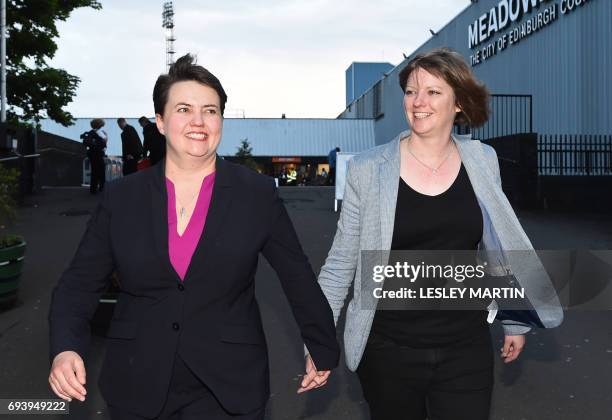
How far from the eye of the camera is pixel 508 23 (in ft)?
87.8

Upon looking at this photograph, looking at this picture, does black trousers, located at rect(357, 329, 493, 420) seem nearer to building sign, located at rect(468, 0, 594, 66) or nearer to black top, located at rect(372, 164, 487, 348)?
black top, located at rect(372, 164, 487, 348)

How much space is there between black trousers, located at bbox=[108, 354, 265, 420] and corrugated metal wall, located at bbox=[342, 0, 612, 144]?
19922mm

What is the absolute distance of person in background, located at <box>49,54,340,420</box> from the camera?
2.37 meters

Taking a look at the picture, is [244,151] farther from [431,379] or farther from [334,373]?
[431,379]

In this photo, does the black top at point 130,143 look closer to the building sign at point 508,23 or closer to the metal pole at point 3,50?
the metal pole at point 3,50

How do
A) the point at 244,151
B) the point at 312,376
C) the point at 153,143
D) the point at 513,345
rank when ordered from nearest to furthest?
the point at 312,376
the point at 513,345
the point at 153,143
the point at 244,151

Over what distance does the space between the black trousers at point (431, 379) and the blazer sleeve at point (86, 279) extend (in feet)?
3.64

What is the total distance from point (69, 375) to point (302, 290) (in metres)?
0.86

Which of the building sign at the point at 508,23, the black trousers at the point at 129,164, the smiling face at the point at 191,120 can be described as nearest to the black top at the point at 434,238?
the smiling face at the point at 191,120

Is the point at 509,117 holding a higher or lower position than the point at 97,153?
higher

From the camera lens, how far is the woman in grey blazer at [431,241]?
282 cm

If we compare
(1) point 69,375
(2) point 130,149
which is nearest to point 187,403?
(1) point 69,375

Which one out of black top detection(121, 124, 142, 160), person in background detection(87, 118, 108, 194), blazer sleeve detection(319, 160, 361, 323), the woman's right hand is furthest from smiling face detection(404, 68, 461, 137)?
person in background detection(87, 118, 108, 194)

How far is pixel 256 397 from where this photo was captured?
8.13 ft
